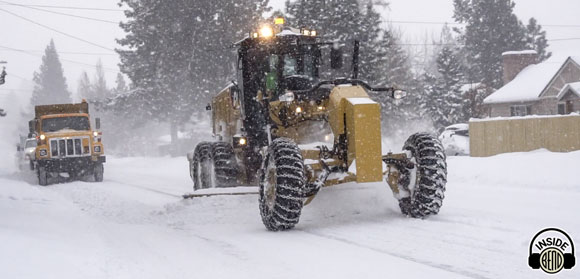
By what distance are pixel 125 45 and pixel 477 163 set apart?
3607cm

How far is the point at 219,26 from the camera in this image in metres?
42.1

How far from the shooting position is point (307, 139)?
959cm

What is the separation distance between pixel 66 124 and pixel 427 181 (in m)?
16.5

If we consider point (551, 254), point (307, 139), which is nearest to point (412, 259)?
point (551, 254)

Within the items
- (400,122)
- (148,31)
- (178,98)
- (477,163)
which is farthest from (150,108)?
(477,163)

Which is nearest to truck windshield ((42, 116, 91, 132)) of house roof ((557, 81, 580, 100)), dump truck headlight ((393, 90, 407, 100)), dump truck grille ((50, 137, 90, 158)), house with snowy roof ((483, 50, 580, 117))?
dump truck grille ((50, 137, 90, 158))

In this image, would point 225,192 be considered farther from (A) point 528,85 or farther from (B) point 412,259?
(A) point 528,85

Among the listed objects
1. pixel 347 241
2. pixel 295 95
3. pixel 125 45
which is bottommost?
pixel 347 241

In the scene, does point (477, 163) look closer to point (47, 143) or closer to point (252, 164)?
point (252, 164)

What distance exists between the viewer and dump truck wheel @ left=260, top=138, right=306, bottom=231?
26.1 feet

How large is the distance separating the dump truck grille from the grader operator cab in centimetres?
1072

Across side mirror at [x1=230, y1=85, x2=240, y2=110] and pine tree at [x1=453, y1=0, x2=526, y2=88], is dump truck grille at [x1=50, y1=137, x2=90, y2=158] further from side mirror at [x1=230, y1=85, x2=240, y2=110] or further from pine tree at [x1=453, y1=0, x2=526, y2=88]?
pine tree at [x1=453, y1=0, x2=526, y2=88]

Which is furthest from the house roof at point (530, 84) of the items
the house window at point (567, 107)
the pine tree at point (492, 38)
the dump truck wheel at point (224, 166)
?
the dump truck wheel at point (224, 166)

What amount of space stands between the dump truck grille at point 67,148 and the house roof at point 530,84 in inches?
1223
